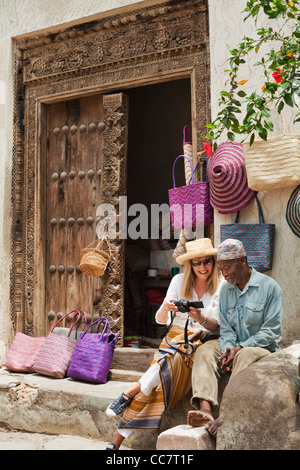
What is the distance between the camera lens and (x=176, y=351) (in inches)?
146

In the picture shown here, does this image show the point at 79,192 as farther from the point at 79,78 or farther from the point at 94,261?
the point at 79,78

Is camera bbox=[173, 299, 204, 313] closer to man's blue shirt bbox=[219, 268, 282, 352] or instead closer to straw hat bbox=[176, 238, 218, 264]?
Result: man's blue shirt bbox=[219, 268, 282, 352]

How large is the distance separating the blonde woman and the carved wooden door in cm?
128

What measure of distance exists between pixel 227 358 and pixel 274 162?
4.66ft

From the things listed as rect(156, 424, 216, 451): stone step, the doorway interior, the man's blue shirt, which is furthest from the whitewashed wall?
the doorway interior

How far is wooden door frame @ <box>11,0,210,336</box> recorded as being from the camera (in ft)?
16.1

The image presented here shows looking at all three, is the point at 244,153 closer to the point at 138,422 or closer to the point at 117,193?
the point at 117,193

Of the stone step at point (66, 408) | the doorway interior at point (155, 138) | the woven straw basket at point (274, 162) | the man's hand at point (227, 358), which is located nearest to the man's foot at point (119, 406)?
the stone step at point (66, 408)

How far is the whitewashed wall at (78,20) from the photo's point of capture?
13.6ft

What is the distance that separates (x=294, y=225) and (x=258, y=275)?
58 centimetres

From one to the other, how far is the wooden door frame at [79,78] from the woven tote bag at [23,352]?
0.73 feet

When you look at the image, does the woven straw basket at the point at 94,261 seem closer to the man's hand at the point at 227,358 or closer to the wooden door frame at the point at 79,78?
the wooden door frame at the point at 79,78

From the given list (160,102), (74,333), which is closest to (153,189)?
(160,102)

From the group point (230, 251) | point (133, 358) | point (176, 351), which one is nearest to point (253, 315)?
point (230, 251)
